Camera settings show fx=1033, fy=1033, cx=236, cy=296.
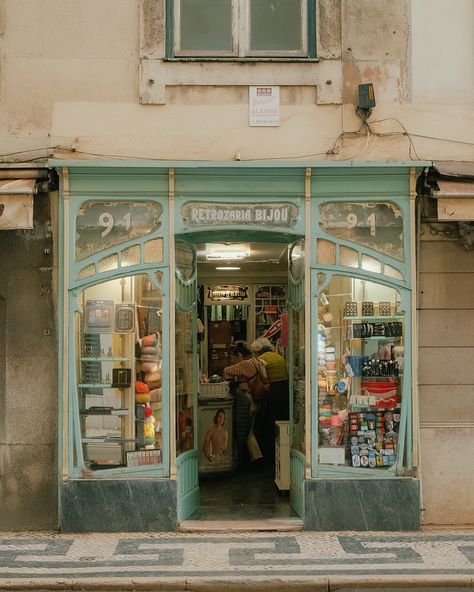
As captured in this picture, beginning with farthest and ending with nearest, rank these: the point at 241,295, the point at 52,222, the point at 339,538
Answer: the point at 241,295, the point at 52,222, the point at 339,538

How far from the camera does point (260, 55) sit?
1153 cm

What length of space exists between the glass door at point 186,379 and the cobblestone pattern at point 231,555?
825 mm

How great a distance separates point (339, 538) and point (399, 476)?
3.22ft

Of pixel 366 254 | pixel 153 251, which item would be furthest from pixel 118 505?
pixel 366 254

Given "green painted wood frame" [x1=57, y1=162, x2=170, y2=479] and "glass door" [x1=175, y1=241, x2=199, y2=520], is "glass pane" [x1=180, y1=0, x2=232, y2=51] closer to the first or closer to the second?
"green painted wood frame" [x1=57, y1=162, x2=170, y2=479]

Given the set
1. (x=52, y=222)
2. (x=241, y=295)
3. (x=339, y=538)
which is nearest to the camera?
(x=339, y=538)

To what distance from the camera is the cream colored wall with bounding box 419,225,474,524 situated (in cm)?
1124

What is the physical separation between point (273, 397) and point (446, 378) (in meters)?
4.01

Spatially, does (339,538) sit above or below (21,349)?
below

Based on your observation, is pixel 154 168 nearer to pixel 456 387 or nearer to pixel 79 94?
pixel 79 94

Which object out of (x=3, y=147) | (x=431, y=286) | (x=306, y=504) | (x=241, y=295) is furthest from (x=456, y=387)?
(x=241, y=295)

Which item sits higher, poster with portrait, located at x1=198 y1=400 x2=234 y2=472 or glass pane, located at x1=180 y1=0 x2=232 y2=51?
glass pane, located at x1=180 y1=0 x2=232 y2=51

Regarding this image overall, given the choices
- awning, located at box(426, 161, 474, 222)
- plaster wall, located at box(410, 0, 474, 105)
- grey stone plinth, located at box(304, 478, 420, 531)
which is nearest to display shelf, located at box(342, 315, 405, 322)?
awning, located at box(426, 161, 474, 222)

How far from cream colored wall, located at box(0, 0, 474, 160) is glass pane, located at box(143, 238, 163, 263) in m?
0.98
